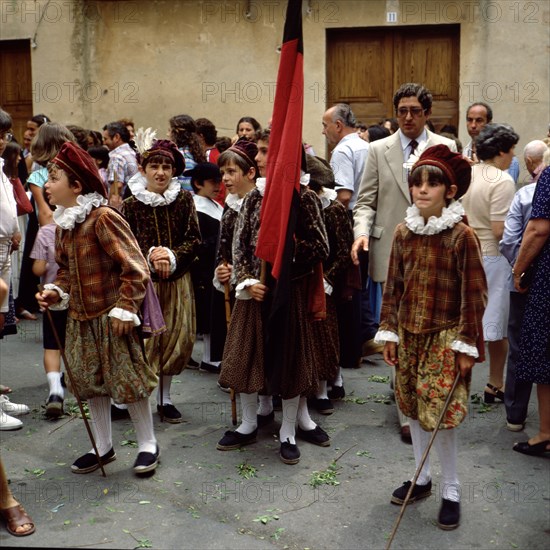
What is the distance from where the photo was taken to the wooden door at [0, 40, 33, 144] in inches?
577

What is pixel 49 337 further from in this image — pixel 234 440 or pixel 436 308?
pixel 436 308

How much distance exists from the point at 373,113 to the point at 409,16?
1.49 meters

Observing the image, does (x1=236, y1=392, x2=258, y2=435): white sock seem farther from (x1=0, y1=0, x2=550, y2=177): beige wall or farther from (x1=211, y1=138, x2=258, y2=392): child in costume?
(x1=0, y1=0, x2=550, y2=177): beige wall

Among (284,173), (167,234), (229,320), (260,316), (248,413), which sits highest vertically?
(284,173)

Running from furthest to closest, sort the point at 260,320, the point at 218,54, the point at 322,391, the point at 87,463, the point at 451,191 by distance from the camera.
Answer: the point at 218,54
the point at 322,391
the point at 260,320
the point at 87,463
the point at 451,191

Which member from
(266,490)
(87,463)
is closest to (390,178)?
(266,490)

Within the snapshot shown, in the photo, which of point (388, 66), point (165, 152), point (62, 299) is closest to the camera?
point (62, 299)

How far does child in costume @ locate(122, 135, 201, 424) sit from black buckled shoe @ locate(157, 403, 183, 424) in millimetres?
28

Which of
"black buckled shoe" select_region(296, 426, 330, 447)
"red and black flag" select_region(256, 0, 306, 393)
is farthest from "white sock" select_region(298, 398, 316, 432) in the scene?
"red and black flag" select_region(256, 0, 306, 393)

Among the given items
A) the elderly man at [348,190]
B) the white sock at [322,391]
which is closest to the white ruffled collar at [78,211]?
the white sock at [322,391]

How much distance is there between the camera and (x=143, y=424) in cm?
519

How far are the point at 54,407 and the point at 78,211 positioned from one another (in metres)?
1.81

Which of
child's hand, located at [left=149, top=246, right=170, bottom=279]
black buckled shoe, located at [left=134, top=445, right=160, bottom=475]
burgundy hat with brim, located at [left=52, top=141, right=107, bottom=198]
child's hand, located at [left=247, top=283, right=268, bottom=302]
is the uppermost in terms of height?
burgundy hat with brim, located at [left=52, top=141, right=107, bottom=198]

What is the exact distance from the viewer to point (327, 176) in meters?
6.04
